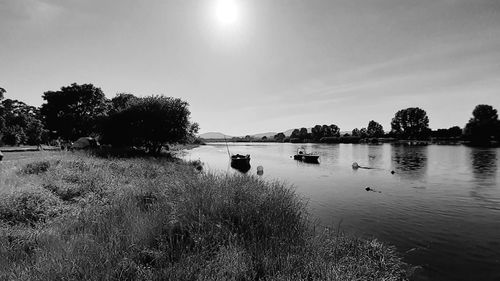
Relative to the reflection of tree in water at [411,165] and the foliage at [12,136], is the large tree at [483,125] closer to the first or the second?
the reflection of tree in water at [411,165]

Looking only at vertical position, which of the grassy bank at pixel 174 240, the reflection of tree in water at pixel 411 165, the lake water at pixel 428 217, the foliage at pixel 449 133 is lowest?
the lake water at pixel 428 217

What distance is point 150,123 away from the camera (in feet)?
115

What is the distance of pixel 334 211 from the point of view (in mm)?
18266

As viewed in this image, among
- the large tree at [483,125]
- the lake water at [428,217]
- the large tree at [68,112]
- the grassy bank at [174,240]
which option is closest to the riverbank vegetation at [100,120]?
the large tree at [68,112]

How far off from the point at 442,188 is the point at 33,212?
32.4 meters

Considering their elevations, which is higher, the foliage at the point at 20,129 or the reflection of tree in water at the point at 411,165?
the foliage at the point at 20,129

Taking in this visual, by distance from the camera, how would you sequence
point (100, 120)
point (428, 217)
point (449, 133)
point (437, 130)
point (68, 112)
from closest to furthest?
1. point (428, 217)
2. point (100, 120)
3. point (68, 112)
4. point (449, 133)
5. point (437, 130)

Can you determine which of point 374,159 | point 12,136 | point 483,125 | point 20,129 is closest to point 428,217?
point 374,159

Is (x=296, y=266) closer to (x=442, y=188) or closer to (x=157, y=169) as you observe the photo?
(x=157, y=169)

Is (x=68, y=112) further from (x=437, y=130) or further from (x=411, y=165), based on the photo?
(x=437, y=130)

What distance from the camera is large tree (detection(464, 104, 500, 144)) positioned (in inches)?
4547

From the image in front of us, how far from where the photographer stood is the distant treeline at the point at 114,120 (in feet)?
117

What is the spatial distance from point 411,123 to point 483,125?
50.4 meters

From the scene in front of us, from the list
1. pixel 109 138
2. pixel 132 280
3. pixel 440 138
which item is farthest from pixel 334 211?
pixel 440 138
